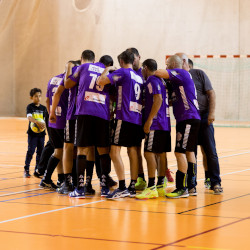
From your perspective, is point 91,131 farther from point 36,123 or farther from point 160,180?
point 36,123

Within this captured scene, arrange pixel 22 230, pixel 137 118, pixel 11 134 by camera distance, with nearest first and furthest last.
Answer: pixel 22 230 < pixel 137 118 < pixel 11 134

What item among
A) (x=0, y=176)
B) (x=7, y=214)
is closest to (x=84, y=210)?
(x=7, y=214)

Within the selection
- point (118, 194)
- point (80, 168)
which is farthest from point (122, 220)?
point (80, 168)

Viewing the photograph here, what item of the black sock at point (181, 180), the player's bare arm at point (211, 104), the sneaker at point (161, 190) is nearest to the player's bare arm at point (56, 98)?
the sneaker at point (161, 190)

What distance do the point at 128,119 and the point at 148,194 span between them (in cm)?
102

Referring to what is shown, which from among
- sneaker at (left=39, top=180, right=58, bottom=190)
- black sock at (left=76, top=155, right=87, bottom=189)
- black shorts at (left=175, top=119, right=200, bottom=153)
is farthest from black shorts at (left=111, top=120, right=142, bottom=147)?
sneaker at (left=39, top=180, right=58, bottom=190)

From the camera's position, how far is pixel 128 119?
24.8 ft

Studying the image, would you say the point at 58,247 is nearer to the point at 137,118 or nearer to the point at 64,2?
the point at 137,118

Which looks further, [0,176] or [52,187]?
[0,176]

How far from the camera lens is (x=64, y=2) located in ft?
89.9

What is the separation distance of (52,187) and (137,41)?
1910 cm

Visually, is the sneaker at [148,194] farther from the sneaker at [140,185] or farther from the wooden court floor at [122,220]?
the sneaker at [140,185]

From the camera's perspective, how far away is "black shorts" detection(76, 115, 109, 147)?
755 centimetres

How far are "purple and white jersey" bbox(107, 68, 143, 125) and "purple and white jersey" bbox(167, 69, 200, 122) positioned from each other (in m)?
0.51
